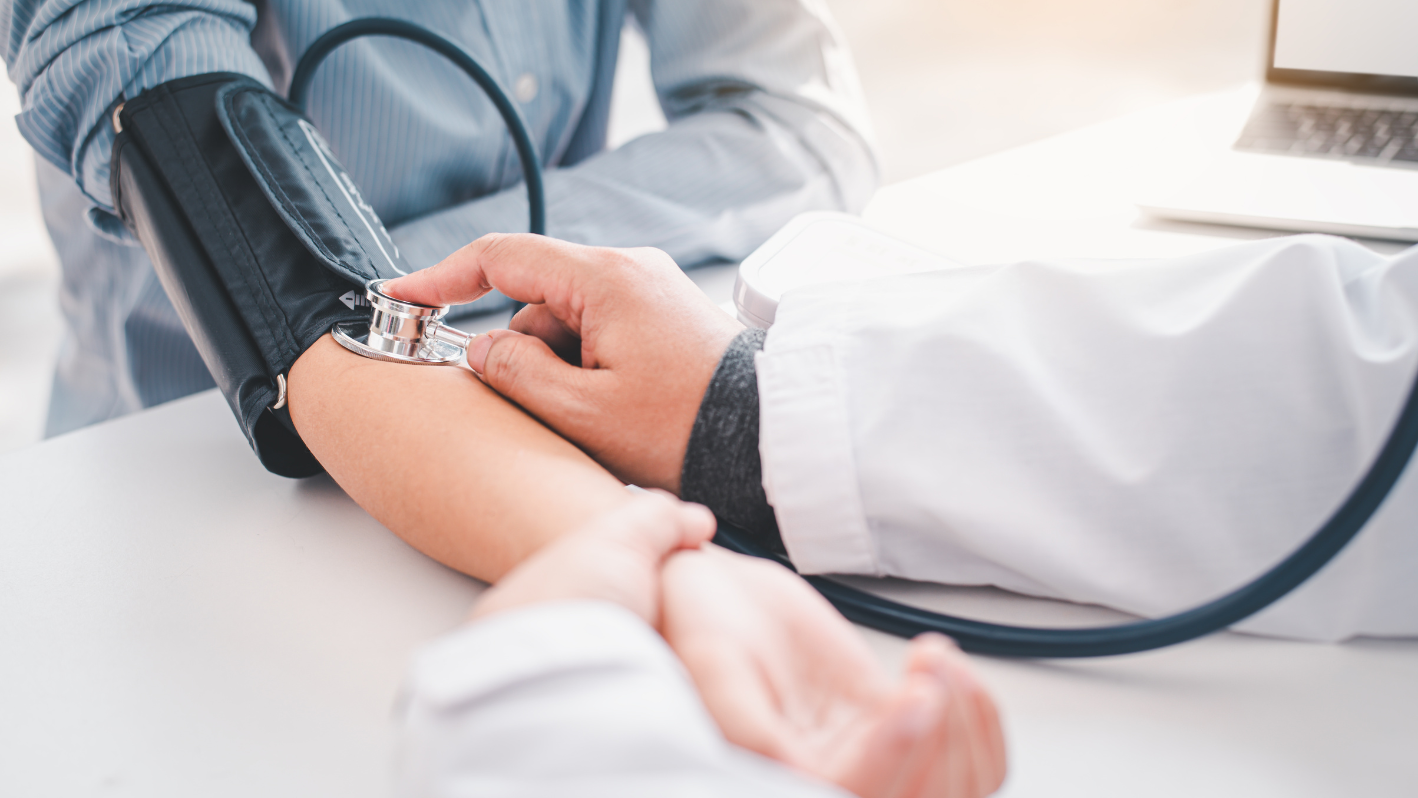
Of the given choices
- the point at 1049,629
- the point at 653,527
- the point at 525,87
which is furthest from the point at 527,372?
the point at 525,87

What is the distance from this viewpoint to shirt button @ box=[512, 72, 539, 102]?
2.96 ft

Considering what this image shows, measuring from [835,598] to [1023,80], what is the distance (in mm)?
1043

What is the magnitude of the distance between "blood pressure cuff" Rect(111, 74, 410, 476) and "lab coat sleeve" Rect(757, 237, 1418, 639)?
292 mm

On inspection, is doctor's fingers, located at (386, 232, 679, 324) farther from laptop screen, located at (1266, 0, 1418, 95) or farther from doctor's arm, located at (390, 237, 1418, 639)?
laptop screen, located at (1266, 0, 1418, 95)

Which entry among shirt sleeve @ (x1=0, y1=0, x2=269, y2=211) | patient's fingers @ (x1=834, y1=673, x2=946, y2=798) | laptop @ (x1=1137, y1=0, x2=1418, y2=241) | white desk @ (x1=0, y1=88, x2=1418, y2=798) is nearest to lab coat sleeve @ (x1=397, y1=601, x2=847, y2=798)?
patient's fingers @ (x1=834, y1=673, x2=946, y2=798)

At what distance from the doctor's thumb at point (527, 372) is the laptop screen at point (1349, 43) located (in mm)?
887

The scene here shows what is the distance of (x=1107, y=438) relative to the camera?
390 mm

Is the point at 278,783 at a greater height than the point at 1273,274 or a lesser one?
lesser

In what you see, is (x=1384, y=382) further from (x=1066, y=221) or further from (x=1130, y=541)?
(x=1066, y=221)

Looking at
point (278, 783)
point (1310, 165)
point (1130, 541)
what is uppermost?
point (1310, 165)

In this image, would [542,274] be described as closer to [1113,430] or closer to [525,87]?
[1113,430]

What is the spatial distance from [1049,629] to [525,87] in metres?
0.76

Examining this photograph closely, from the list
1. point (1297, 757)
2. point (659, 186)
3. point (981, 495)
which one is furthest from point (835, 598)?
point (659, 186)

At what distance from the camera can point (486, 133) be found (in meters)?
0.85
